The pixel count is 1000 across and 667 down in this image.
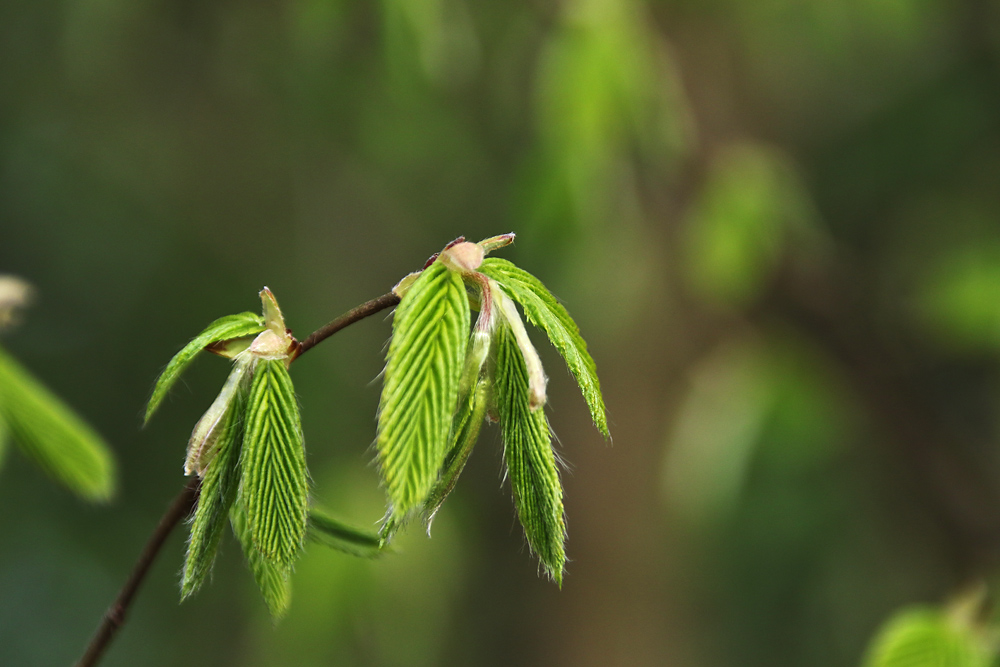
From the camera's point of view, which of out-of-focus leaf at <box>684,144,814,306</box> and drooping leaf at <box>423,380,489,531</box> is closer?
drooping leaf at <box>423,380,489,531</box>

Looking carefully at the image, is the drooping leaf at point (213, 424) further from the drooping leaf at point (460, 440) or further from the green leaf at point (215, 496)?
the drooping leaf at point (460, 440)

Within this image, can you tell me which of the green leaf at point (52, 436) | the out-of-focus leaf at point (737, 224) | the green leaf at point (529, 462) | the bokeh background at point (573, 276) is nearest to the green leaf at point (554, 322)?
the green leaf at point (529, 462)

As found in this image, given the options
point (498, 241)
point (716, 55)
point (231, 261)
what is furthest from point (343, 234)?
point (498, 241)

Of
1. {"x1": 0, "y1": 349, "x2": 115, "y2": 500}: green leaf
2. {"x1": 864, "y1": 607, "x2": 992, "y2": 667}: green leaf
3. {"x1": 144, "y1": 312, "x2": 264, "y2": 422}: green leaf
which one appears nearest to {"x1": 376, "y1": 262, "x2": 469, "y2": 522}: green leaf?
{"x1": 144, "y1": 312, "x2": 264, "y2": 422}: green leaf

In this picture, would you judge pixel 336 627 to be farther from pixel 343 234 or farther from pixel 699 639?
pixel 699 639

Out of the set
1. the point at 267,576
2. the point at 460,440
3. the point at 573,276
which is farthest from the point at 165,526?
the point at 573,276

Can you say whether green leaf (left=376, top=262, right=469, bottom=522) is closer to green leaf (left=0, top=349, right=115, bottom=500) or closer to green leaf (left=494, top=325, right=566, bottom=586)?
green leaf (left=494, top=325, right=566, bottom=586)
